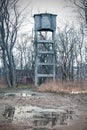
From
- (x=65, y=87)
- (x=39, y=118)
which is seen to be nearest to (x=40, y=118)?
(x=39, y=118)

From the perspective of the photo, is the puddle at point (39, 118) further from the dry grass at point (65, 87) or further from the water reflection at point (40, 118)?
the dry grass at point (65, 87)

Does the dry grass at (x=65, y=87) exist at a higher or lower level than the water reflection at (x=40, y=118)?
lower

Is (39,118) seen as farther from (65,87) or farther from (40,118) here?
(65,87)

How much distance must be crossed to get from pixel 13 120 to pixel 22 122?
532mm

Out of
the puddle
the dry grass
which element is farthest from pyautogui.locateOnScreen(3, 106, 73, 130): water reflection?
the dry grass

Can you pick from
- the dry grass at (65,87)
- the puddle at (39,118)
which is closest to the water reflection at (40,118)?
the puddle at (39,118)

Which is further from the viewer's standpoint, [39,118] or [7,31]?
[7,31]

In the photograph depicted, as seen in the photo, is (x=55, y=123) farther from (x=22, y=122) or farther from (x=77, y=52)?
A: (x=77, y=52)

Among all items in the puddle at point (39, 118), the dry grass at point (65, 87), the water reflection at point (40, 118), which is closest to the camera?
the water reflection at point (40, 118)

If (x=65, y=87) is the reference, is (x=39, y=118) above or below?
above

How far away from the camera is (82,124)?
9945mm

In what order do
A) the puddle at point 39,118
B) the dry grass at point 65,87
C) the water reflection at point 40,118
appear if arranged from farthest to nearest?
the dry grass at point 65,87, the puddle at point 39,118, the water reflection at point 40,118

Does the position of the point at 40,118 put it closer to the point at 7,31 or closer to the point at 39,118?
the point at 39,118

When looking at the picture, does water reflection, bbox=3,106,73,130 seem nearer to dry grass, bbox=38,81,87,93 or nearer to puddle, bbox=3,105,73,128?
puddle, bbox=3,105,73,128
